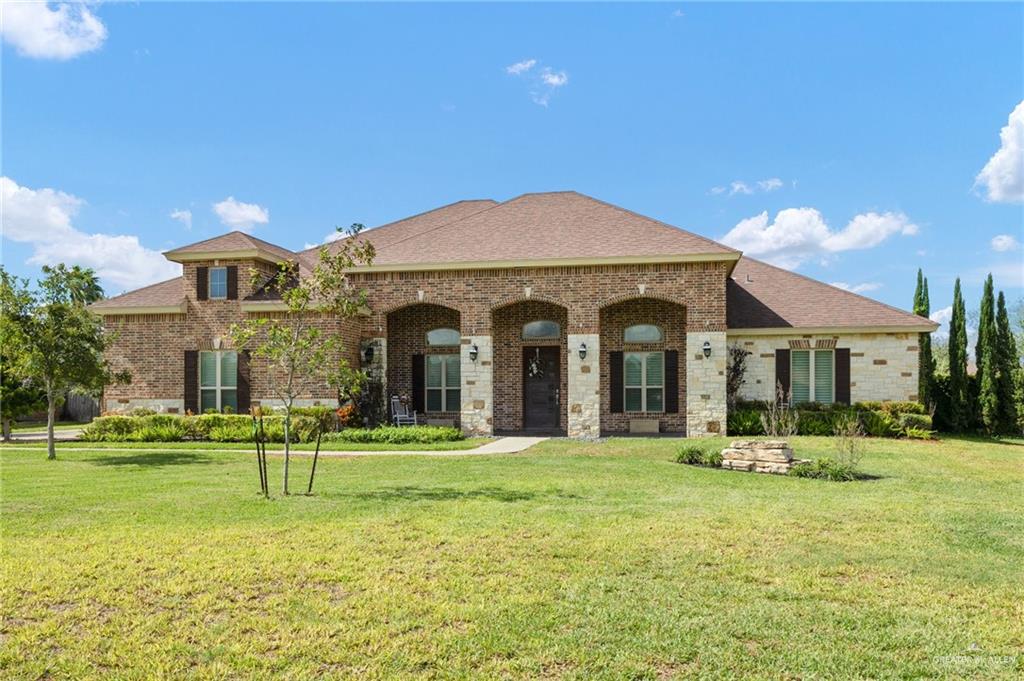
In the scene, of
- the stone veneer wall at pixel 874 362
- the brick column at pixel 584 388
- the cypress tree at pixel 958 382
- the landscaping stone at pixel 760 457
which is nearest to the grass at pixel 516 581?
the landscaping stone at pixel 760 457

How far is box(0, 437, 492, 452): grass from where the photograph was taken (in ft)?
51.9

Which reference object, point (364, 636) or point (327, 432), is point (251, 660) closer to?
point (364, 636)

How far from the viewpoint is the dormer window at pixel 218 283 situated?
20.5 meters

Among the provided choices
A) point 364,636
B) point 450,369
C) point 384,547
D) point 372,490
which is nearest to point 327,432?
point 450,369

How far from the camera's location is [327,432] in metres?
18.2

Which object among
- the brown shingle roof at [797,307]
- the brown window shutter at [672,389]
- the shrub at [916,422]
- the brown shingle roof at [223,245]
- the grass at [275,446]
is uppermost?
the brown shingle roof at [223,245]

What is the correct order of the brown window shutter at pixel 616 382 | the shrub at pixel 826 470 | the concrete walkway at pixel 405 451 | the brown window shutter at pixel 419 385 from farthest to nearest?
the brown window shutter at pixel 419 385
the brown window shutter at pixel 616 382
the concrete walkway at pixel 405 451
the shrub at pixel 826 470

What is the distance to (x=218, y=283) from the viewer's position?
20.6 m

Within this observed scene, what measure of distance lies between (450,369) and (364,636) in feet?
54.6

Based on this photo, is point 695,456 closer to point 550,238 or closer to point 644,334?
point 644,334

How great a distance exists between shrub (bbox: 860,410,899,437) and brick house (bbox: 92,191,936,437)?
1.33m

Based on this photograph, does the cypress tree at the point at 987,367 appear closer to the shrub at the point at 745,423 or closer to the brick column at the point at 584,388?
the shrub at the point at 745,423

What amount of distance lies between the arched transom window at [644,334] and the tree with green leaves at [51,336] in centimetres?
1366

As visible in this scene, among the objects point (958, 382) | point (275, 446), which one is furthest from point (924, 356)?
point (275, 446)
